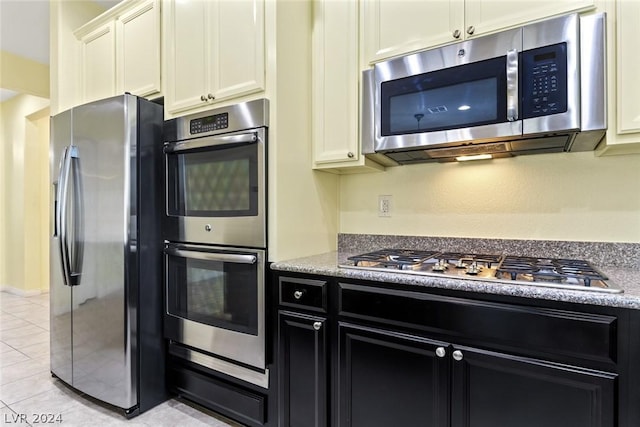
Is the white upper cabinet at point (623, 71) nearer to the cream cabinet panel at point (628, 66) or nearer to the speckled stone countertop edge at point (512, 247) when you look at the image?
the cream cabinet panel at point (628, 66)

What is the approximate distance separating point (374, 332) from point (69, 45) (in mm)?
3062

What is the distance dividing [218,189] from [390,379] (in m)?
1.22

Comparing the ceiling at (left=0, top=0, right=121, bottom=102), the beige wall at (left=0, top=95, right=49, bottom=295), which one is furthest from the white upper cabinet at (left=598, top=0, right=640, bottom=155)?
the beige wall at (left=0, top=95, right=49, bottom=295)

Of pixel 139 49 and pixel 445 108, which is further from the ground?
pixel 139 49

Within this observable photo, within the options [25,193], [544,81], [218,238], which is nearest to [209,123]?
[218,238]

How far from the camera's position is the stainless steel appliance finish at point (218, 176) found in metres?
1.69

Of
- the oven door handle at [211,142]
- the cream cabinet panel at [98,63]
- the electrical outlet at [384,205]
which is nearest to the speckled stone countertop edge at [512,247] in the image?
the electrical outlet at [384,205]

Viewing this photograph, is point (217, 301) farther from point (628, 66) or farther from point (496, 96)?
point (628, 66)

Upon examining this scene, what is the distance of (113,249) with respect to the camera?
1911 mm

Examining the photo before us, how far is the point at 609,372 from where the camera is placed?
1023 millimetres

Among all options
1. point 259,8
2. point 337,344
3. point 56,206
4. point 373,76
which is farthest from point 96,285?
point 373,76

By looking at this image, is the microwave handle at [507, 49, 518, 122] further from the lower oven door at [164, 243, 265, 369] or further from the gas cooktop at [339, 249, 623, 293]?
the lower oven door at [164, 243, 265, 369]

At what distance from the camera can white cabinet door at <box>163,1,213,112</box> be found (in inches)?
75.9

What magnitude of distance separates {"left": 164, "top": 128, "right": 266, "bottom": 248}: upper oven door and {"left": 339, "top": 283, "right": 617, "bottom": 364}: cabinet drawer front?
2.03ft
